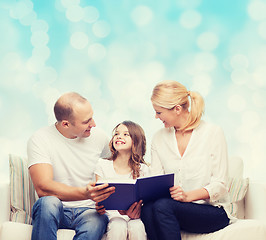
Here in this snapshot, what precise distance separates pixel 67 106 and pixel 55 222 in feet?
2.17

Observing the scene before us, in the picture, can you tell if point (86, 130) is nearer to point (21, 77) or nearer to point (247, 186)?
point (247, 186)

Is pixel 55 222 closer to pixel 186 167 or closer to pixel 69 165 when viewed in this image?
pixel 69 165

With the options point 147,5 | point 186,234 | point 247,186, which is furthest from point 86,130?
point 147,5

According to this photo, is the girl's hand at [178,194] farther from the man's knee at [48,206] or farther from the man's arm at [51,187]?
the man's knee at [48,206]

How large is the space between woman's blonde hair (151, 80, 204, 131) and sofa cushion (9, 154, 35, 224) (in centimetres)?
89

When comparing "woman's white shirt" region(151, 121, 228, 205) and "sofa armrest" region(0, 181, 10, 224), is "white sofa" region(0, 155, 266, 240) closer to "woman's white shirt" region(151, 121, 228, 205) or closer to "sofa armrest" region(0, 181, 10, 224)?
"sofa armrest" region(0, 181, 10, 224)

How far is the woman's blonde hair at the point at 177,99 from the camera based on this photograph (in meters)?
2.14

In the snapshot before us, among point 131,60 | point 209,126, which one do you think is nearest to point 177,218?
point 209,126

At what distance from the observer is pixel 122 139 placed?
2373mm

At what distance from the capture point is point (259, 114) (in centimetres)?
354

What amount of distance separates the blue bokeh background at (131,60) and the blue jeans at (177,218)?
155 centimetres

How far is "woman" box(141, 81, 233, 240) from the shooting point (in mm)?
1903

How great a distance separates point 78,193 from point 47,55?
1.93 metres

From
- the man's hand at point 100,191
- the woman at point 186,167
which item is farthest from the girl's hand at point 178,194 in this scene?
the man's hand at point 100,191
